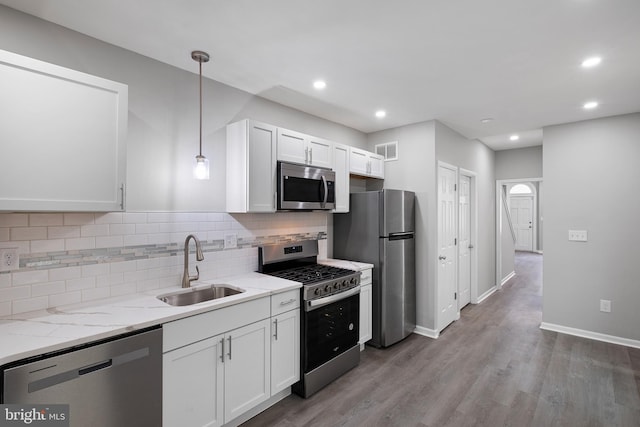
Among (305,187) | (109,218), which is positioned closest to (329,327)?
(305,187)

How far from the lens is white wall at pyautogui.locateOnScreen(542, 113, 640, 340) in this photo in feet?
11.5

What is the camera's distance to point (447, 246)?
4.12 m

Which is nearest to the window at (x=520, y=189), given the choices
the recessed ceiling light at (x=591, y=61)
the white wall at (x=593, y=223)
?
the white wall at (x=593, y=223)

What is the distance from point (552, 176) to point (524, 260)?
600cm

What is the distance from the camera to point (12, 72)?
1.49 m

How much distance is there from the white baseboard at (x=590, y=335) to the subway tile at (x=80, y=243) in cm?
496

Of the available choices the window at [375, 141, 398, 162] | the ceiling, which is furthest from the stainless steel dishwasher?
the window at [375, 141, 398, 162]

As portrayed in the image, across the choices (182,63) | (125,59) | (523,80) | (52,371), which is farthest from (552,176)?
(52,371)

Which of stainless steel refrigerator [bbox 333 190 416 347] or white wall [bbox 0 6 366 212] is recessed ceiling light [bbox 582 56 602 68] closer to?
stainless steel refrigerator [bbox 333 190 416 347]

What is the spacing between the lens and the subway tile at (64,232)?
187 cm

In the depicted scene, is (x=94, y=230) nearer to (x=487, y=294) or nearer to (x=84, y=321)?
(x=84, y=321)

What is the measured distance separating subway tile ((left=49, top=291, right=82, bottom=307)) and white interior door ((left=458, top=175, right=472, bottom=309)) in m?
4.38

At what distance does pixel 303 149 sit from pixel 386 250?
4.69ft

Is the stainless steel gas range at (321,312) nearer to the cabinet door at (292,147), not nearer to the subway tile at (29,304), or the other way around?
the cabinet door at (292,147)
